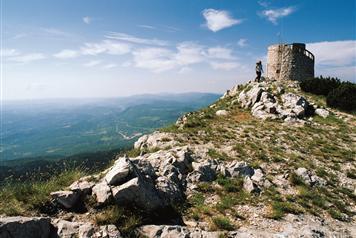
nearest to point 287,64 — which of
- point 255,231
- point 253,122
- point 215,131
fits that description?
point 253,122

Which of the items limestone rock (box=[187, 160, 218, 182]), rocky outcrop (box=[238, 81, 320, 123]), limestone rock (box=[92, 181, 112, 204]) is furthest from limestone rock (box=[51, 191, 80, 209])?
rocky outcrop (box=[238, 81, 320, 123])

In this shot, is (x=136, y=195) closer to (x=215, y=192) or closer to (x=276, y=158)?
(x=215, y=192)

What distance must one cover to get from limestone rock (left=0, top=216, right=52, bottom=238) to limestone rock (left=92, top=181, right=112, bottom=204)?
2101 millimetres

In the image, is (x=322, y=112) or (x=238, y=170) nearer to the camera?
(x=238, y=170)

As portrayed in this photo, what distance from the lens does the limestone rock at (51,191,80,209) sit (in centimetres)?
1071

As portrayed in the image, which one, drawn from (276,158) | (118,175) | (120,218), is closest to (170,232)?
(120,218)

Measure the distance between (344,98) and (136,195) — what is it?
91.7ft

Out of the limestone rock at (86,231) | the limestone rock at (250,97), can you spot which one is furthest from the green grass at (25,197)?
the limestone rock at (250,97)

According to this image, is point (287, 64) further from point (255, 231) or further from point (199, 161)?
point (255, 231)

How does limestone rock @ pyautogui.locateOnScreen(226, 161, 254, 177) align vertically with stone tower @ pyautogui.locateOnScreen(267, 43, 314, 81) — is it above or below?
below

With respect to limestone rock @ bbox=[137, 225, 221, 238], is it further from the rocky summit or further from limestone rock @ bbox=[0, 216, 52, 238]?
limestone rock @ bbox=[0, 216, 52, 238]

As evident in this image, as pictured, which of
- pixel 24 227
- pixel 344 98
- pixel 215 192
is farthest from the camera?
pixel 344 98

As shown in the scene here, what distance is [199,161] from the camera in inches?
652

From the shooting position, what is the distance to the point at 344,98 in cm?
3102
